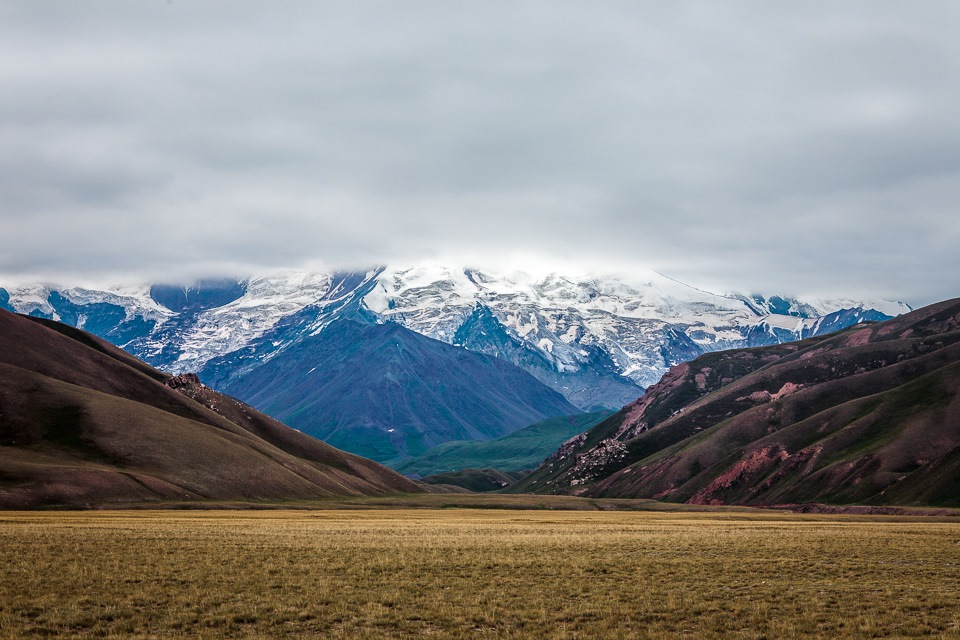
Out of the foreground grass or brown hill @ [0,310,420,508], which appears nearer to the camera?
the foreground grass

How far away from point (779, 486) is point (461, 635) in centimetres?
18587

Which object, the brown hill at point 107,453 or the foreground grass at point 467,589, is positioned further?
the brown hill at point 107,453

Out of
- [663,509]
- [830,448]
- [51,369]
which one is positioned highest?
[51,369]

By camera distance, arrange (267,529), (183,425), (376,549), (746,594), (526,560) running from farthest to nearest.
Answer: (183,425) < (267,529) < (376,549) < (526,560) < (746,594)

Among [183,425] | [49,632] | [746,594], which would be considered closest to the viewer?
[49,632]

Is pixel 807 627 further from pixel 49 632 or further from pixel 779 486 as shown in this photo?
pixel 779 486

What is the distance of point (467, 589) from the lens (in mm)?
37156

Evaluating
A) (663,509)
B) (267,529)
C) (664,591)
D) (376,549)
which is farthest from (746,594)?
(663,509)

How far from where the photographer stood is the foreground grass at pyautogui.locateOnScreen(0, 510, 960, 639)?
29.4 meters

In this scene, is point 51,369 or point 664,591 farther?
point 51,369

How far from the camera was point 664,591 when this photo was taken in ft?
120

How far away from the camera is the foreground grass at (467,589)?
29.4 m

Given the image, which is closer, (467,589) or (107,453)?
(467,589)

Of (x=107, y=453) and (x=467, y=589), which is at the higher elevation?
(x=107, y=453)
